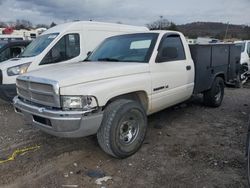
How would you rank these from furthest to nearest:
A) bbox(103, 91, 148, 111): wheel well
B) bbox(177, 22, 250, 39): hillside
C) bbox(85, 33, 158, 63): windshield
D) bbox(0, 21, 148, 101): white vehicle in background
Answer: bbox(177, 22, 250, 39): hillside, bbox(0, 21, 148, 101): white vehicle in background, bbox(85, 33, 158, 63): windshield, bbox(103, 91, 148, 111): wheel well

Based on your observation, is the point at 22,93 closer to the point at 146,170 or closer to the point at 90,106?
the point at 90,106

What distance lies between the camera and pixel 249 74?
1195 centimetres

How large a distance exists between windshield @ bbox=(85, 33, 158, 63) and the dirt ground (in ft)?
4.83

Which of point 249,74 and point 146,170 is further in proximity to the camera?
point 249,74

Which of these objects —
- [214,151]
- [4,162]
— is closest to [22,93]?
[4,162]

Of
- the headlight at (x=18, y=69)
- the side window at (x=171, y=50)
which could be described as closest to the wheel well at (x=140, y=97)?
the side window at (x=171, y=50)

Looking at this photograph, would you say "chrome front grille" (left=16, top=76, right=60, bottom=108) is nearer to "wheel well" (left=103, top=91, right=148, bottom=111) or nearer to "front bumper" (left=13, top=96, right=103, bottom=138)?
"front bumper" (left=13, top=96, right=103, bottom=138)

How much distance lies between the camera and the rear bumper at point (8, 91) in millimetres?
6637

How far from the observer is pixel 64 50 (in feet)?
25.9

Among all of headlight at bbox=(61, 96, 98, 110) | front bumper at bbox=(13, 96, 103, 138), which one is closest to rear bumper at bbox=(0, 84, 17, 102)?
front bumper at bbox=(13, 96, 103, 138)

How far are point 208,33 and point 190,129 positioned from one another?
4126cm

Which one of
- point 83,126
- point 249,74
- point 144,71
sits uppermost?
point 144,71

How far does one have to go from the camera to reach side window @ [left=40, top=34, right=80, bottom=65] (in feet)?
24.6

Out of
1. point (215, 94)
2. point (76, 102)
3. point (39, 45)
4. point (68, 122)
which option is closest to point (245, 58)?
point (215, 94)
